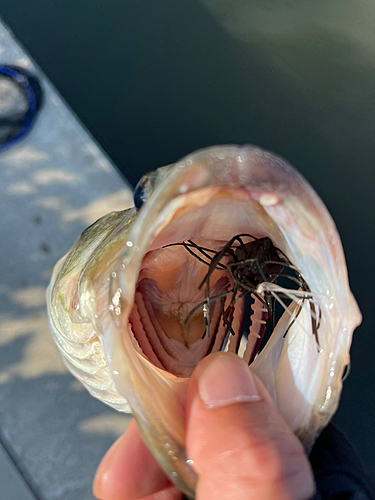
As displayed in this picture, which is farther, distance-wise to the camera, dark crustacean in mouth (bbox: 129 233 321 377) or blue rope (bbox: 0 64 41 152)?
blue rope (bbox: 0 64 41 152)

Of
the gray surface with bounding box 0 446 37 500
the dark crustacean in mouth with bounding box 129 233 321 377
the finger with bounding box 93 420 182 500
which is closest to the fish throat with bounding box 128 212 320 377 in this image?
the dark crustacean in mouth with bounding box 129 233 321 377

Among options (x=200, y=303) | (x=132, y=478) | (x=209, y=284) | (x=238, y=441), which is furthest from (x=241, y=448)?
(x=132, y=478)

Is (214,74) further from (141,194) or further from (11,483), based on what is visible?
(11,483)

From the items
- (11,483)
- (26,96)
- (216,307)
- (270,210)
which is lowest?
(11,483)

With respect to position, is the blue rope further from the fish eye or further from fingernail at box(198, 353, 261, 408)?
fingernail at box(198, 353, 261, 408)

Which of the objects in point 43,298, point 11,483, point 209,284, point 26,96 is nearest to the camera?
point 209,284

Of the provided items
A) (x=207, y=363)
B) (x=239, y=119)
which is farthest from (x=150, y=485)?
(x=239, y=119)
